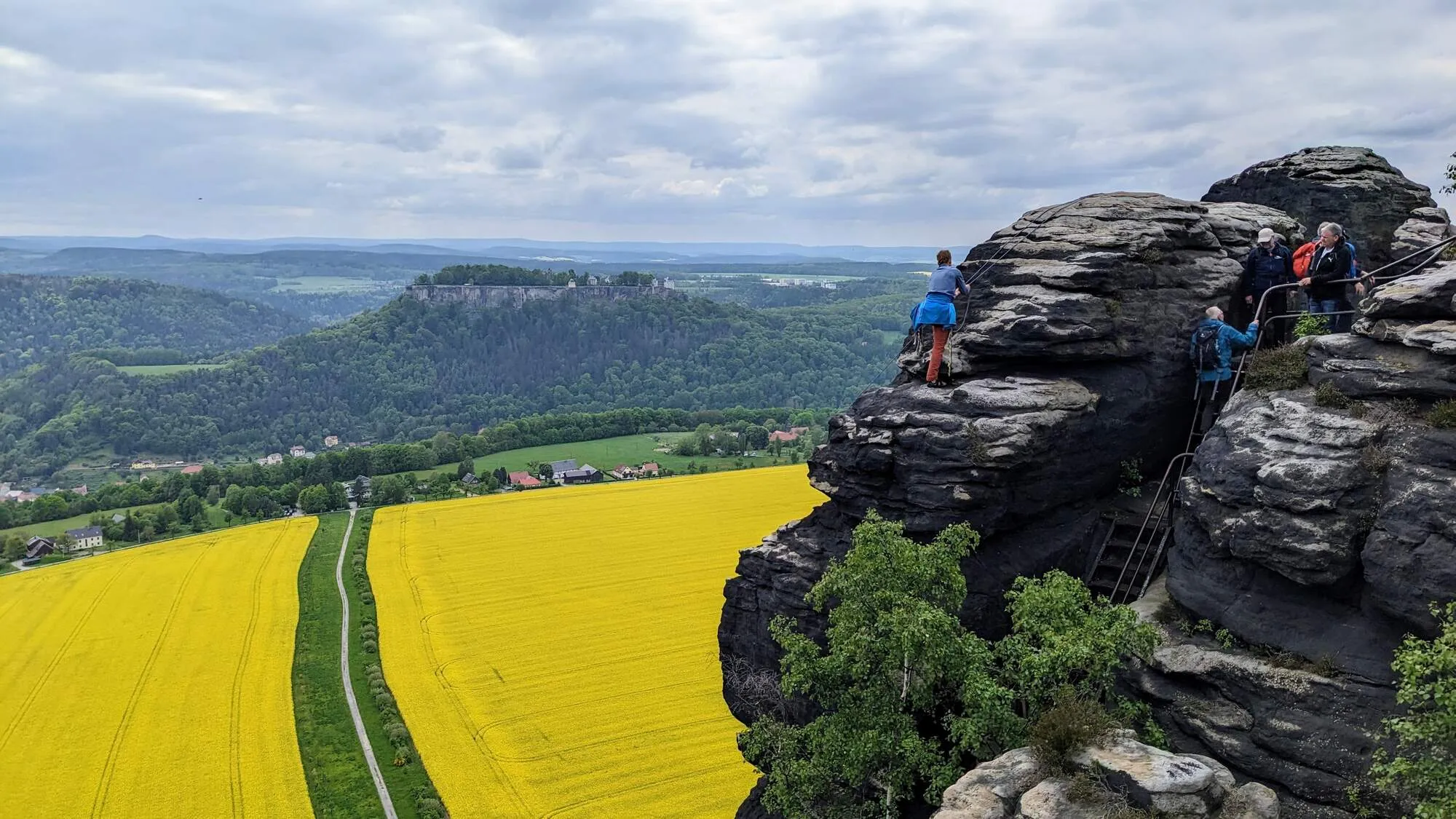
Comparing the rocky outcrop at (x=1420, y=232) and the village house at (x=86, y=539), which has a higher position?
the rocky outcrop at (x=1420, y=232)

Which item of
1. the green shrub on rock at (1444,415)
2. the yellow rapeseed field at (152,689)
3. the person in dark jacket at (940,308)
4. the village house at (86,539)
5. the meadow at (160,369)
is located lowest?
the village house at (86,539)

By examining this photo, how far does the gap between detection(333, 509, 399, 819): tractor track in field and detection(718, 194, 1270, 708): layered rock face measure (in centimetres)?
1524

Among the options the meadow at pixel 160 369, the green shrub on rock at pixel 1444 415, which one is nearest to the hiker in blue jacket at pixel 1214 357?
the green shrub on rock at pixel 1444 415

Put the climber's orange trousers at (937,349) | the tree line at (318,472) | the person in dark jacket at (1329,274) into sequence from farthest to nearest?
the tree line at (318,472) → the climber's orange trousers at (937,349) → the person in dark jacket at (1329,274)

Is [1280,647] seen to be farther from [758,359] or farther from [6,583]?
[758,359]

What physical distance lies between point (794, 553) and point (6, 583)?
212 ft

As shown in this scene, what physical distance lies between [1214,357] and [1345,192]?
9.74 metres

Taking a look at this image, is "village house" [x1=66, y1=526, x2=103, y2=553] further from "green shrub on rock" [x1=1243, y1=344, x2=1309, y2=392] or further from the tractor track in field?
"green shrub on rock" [x1=1243, y1=344, x2=1309, y2=392]

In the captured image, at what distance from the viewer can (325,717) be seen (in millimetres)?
37031

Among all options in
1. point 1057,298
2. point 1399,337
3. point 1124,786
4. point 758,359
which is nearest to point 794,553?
point 1057,298

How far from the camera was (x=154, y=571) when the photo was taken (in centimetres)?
6250

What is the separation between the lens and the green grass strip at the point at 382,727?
97.6ft

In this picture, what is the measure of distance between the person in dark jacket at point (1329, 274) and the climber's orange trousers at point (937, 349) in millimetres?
6788

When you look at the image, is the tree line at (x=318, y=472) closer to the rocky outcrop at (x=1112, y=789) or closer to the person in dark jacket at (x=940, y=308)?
the person in dark jacket at (x=940, y=308)
